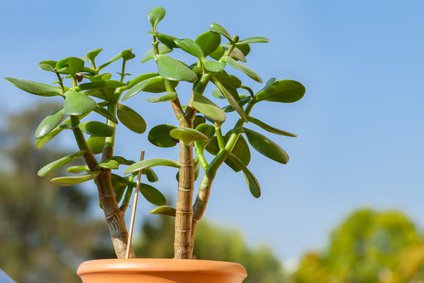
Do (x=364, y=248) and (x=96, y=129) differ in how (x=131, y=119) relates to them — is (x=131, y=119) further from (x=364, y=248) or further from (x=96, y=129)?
(x=364, y=248)

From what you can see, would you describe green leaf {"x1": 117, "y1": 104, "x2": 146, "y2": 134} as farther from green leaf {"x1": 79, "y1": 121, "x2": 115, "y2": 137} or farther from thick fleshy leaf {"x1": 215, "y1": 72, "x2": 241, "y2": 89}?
thick fleshy leaf {"x1": 215, "y1": 72, "x2": 241, "y2": 89}

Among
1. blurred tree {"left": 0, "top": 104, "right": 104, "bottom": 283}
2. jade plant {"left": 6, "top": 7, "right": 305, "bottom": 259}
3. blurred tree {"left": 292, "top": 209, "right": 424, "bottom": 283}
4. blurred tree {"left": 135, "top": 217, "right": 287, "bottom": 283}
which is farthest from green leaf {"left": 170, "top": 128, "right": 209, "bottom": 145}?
blurred tree {"left": 292, "top": 209, "right": 424, "bottom": 283}

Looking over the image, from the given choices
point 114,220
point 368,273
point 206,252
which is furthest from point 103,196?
point 368,273

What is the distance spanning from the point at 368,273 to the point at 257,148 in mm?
12824

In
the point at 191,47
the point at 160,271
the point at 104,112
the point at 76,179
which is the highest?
the point at 191,47

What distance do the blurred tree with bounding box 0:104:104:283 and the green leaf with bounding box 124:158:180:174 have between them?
931 cm

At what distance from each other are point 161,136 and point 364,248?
519 inches

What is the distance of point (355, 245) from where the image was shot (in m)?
13.3

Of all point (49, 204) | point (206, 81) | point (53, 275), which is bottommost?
point (53, 275)

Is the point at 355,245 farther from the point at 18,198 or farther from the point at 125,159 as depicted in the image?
the point at 125,159

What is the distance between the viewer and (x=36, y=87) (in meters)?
0.89

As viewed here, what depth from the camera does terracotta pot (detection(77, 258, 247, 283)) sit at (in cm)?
81

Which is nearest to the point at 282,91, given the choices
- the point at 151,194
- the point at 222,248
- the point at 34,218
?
the point at 151,194

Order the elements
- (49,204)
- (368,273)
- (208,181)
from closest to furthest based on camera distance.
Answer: (208,181) < (49,204) < (368,273)
